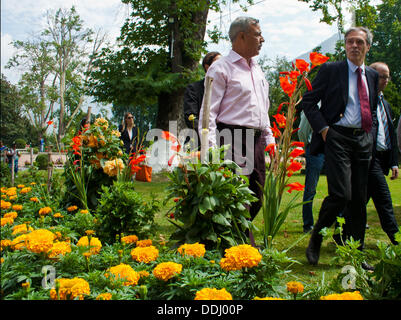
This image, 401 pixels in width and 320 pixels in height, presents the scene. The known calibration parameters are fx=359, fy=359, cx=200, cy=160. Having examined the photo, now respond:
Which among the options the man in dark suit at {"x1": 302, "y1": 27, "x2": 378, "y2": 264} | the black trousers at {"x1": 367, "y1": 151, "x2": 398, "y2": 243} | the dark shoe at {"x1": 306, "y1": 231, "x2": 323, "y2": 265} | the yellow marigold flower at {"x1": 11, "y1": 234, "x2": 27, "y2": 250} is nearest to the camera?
the yellow marigold flower at {"x1": 11, "y1": 234, "x2": 27, "y2": 250}

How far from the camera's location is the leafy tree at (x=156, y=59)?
1171 cm

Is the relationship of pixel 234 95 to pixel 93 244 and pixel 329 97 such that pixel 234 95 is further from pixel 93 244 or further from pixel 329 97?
pixel 93 244

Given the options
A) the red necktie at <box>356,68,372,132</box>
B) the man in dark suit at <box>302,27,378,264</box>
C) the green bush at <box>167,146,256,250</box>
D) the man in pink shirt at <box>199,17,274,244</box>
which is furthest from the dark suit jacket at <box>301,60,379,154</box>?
the green bush at <box>167,146,256,250</box>

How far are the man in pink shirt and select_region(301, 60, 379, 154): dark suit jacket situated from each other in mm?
581

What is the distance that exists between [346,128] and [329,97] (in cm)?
31

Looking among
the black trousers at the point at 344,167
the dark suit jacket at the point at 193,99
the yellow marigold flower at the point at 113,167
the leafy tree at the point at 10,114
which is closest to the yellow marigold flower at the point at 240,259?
the black trousers at the point at 344,167

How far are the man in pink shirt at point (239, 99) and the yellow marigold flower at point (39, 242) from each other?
4.35ft

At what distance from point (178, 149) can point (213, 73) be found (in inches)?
31.4

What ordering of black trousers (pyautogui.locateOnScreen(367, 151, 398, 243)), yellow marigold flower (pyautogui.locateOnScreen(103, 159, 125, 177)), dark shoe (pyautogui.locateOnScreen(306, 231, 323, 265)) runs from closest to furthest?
dark shoe (pyautogui.locateOnScreen(306, 231, 323, 265))
black trousers (pyautogui.locateOnScreen(367, 151, 398, 243))
yellow marigold flower (pyautogui.locateOnScreen(103, 159, 125, 177))

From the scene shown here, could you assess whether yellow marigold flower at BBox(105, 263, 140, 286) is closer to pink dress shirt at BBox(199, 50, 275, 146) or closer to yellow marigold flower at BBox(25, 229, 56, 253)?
yellow marigold flower at BBox(25, 229, 56, 253)

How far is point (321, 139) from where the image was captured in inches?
121

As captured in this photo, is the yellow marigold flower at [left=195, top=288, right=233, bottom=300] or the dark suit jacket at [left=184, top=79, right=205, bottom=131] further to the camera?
the dark suit jacket at [left=184, top=79, right=205, bottom=131]

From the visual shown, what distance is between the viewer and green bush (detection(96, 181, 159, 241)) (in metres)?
2.81
